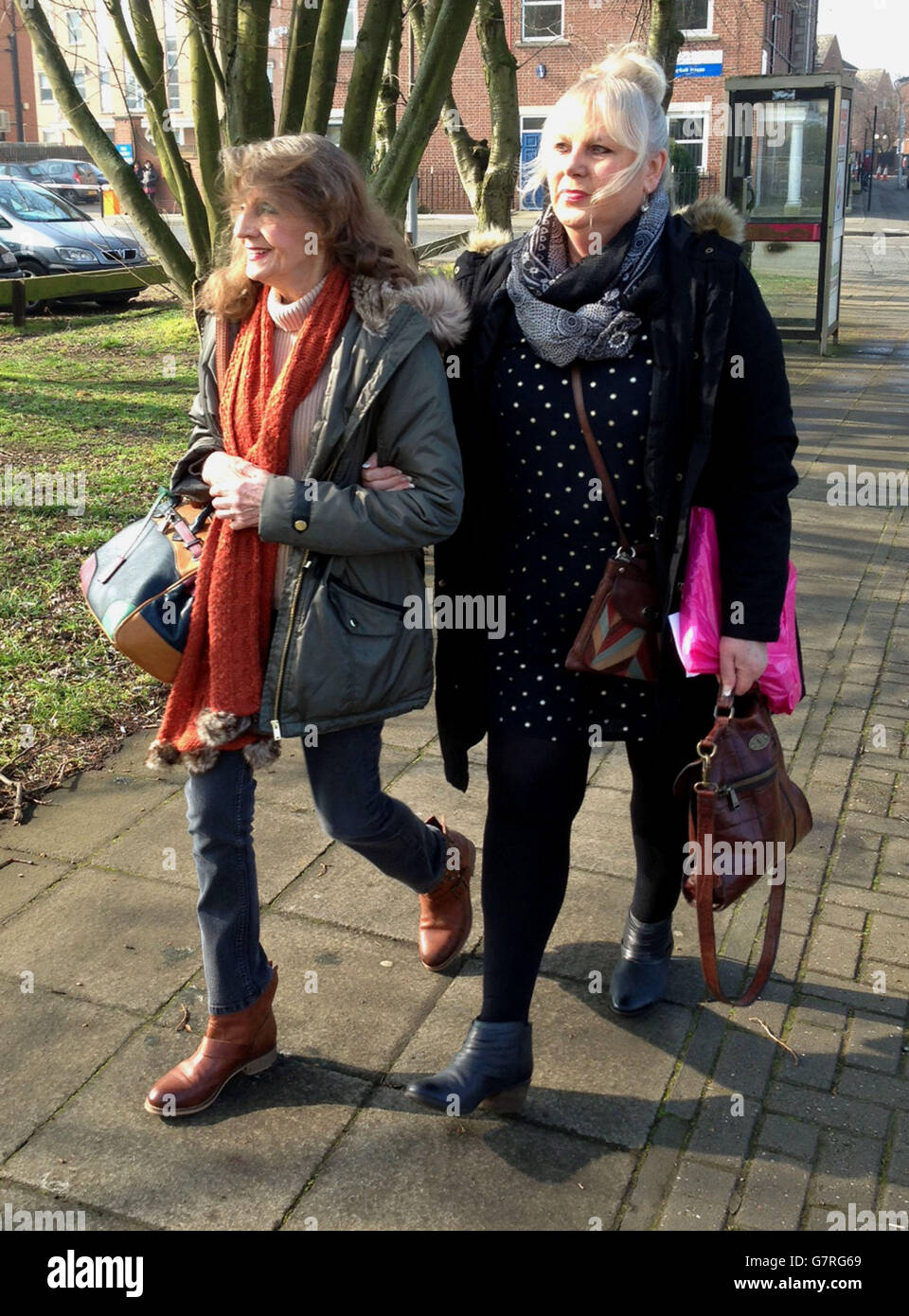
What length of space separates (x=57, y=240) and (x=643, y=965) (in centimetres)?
1594

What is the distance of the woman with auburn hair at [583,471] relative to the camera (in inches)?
104

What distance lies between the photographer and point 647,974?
330 centimetres

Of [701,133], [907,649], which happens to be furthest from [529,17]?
[907,649]

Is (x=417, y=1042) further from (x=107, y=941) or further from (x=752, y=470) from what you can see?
(x=752, y=470)

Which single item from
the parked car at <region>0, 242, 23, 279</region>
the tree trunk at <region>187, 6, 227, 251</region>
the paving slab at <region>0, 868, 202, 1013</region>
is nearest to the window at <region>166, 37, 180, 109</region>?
the tree trunk at <region>187, 6, 227, 251</region>

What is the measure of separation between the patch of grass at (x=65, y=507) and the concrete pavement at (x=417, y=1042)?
36 centimetres

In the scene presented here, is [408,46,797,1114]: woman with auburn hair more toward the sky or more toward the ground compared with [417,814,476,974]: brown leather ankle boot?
more toward the sky

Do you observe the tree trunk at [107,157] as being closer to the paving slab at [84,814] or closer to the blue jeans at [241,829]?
the paving slab at [84,814]

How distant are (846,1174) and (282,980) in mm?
1414

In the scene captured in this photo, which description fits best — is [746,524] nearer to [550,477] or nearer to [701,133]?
[550,477]

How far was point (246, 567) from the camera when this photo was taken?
2758 millimetres

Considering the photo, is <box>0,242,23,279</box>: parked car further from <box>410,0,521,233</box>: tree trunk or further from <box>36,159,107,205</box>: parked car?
<box>36,159,107,205</box>: parked car

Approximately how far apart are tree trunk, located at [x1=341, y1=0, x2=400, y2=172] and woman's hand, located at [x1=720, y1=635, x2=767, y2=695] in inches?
191

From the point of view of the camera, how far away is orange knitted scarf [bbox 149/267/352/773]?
2717 mm
